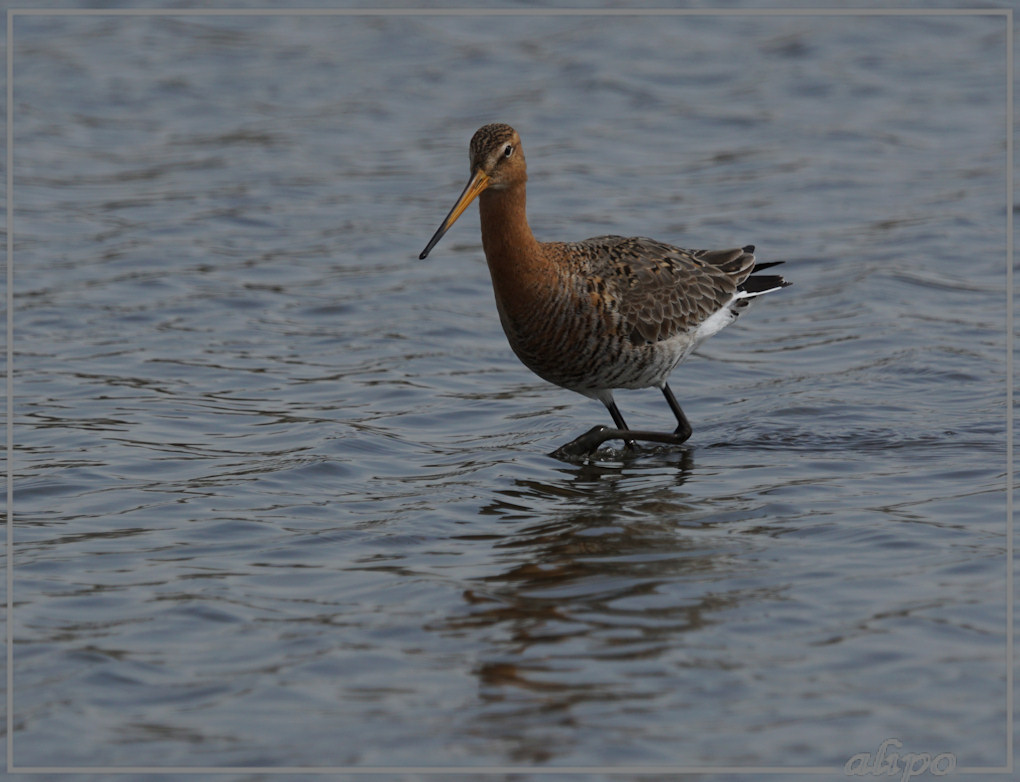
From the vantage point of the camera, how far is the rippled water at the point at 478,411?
5684 millimetres

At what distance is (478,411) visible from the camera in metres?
10.1

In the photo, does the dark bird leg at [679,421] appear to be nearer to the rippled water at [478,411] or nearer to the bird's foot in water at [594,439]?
the bird's foot in water at [594,439]

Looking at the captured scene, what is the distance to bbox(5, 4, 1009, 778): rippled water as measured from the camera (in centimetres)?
568

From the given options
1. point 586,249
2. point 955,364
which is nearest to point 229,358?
point 586,249

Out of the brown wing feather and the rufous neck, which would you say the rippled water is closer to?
the brown wing feather

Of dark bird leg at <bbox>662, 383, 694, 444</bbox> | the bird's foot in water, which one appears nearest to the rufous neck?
the bird's foot in water

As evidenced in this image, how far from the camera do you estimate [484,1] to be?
1934cm

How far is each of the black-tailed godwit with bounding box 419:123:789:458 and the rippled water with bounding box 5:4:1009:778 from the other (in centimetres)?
57

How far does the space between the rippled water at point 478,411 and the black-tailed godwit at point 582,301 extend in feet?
1.86

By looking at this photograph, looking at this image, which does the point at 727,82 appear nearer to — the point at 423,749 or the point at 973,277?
the point at 973,277

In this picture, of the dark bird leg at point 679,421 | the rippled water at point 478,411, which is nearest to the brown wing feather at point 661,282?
the dark bird leg at point 679,421

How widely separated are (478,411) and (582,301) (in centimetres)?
171

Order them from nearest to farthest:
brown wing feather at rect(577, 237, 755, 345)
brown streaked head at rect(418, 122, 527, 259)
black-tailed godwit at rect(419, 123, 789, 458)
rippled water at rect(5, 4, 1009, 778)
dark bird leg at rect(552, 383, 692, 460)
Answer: rippled water at rect(5, 4, 1009, 778)
brown streaked head at rect(418, 122, 527, 259)
black-tailed godwit at rect(419, 123, 789, 458)
brown wing feather at rect(577, 237, 755, 345)
dark bird leg at rect(552, 383, 692, 460)

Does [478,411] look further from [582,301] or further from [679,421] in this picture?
[582,301]
